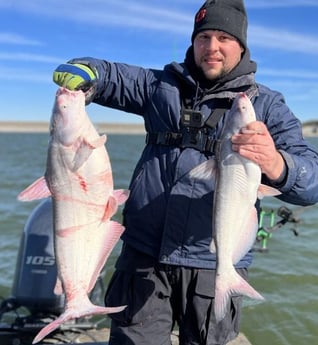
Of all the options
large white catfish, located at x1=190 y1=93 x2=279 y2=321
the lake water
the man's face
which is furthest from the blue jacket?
the lake water

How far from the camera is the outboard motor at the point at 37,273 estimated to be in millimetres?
5395

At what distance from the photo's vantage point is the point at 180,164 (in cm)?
331

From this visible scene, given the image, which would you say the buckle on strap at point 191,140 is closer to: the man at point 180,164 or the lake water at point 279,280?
the man at point 180,164

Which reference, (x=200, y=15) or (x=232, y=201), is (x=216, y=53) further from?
(x=232, y=201)

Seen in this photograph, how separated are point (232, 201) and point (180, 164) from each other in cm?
47

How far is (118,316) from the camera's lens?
3537 mm

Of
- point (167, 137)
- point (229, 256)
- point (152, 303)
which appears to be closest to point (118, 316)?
point (152, 303)

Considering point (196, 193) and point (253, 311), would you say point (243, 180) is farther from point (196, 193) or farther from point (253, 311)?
point (253, 311)

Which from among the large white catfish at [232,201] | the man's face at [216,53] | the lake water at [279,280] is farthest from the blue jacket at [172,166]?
the lake water at [279,280]

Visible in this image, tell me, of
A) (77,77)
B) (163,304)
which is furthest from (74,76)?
(163,304)

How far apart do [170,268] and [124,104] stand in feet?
3.75

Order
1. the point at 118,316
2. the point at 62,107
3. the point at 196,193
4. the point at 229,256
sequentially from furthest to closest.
→ the point at 118,316
the point at 196,193
the point at 229,256
the point at 62,107

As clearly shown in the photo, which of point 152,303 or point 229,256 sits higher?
point 229,256

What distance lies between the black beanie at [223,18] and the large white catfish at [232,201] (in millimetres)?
705
